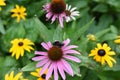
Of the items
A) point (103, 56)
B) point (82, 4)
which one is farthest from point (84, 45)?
A: point (82, 4)

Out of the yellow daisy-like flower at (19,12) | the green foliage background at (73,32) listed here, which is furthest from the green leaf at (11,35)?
the yellow daisy-like flower at (19,12)

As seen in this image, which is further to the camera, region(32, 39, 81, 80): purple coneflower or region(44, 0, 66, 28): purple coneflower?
region(44, 0, 66, 28): purple coneflower

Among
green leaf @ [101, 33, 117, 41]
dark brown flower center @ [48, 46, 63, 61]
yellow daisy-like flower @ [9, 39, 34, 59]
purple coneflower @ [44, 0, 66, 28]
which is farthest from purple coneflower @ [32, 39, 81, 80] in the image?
green leaf @ [101, 33, 117, 41]

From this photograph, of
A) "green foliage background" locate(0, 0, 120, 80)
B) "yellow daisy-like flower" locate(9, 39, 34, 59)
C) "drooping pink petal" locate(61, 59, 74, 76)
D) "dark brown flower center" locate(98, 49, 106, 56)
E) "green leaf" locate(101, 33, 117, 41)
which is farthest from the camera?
"green leaf" locate(101, 33, 117, 41)

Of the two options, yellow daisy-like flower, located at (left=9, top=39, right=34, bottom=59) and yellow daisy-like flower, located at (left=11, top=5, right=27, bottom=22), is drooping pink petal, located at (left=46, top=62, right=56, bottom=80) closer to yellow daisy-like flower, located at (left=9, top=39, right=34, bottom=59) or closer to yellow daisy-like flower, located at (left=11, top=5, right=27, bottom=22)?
yellow daisy-like flower, located at (left=9, top=39, right=34, bottom=59)

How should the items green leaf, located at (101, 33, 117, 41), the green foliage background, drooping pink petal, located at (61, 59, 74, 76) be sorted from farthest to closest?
green leaf, located at (101, 33, 117, 41)
the green foliage background
drooping pink petal, located at (61, 59, 74, 76)

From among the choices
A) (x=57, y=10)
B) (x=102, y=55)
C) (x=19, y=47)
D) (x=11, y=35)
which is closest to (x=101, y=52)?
(x=102, y=55)

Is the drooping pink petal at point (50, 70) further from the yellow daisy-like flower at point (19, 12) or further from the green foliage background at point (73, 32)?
the yellow daisy-like flower at point (19, 12)
